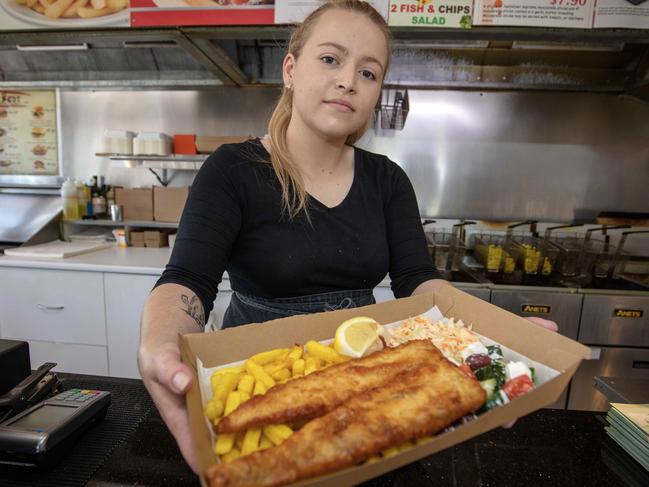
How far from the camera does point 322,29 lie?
1.23 meters

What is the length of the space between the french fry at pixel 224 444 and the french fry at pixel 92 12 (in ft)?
9.02

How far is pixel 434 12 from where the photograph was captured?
2.28 m

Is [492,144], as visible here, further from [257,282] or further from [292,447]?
[292,447]

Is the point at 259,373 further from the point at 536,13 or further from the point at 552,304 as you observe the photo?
the point at 536,13

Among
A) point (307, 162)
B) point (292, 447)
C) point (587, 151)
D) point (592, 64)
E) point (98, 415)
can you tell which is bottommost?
point (98, 415)

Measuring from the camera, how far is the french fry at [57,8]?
98.6 inches

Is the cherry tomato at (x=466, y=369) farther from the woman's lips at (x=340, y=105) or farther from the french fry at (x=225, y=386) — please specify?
the woman's lips at (x=340, y=105)

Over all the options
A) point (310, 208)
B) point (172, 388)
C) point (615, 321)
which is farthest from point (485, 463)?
point (615, 321)

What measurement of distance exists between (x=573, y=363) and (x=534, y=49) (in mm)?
3116

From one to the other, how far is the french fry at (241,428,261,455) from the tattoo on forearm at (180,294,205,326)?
0.43 metres

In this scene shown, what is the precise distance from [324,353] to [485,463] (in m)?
0.48

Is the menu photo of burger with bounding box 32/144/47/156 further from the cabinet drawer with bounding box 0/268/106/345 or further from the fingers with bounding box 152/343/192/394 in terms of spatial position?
the fingers with bounding box 152/343/192/394

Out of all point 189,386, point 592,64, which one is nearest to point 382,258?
point 189,386

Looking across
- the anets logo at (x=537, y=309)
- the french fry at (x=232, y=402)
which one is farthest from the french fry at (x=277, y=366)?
the anets logo at (x=537, y=309)
